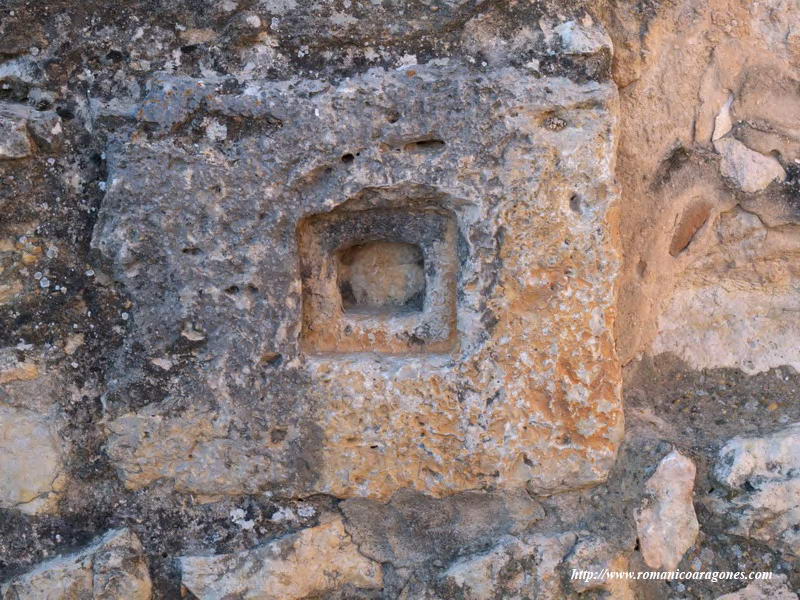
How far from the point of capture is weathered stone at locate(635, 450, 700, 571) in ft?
4.54

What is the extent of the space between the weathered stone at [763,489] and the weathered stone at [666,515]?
6 cm

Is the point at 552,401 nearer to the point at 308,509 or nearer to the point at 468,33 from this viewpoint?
the point at 308,509

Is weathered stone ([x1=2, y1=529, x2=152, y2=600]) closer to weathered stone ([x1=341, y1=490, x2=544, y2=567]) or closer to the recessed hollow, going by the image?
weathered stone ([x1=341, y1=490, x2=544, y2=567])

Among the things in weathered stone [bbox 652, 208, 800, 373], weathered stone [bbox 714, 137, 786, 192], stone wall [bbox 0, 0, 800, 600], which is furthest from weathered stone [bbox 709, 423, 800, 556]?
weathered stone [bbox 714, 137, 786, 192]

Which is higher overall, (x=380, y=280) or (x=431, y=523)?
(x=380, y=280)

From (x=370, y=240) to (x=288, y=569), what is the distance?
2.03 ft

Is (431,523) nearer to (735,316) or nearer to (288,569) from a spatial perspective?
(288,569)

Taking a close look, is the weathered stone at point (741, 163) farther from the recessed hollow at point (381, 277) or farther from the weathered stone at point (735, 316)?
the recessed hollow at point (381, 277)

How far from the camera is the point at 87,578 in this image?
1364mm

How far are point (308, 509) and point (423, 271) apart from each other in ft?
1.60

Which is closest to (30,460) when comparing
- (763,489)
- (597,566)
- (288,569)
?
(288,569)

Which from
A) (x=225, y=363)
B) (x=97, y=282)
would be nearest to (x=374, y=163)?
(x=225, y=363)

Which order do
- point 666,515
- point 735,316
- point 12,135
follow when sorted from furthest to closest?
point 735,316 < point 666,515 < point 12,135

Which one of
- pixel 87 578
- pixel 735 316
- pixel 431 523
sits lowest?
pixel 87 578
